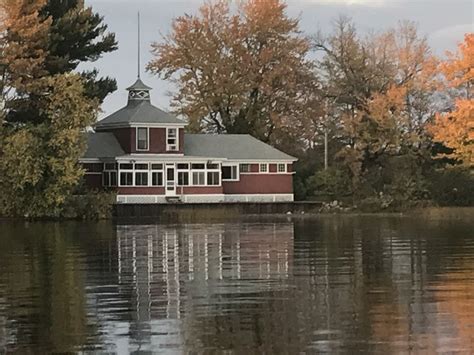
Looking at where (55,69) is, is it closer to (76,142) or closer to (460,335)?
(76,142)

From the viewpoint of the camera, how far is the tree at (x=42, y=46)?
5272cm

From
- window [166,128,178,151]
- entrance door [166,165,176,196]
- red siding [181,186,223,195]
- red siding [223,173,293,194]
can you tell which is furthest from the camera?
red siding [223,173,293,194]

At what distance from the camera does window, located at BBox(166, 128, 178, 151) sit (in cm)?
6353

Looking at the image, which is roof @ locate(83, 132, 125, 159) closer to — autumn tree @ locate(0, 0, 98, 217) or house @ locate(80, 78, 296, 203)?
house @ locate(80, 78, 296, 203)

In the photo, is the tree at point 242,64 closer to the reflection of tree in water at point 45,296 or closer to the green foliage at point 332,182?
the green foliage at point 332,182

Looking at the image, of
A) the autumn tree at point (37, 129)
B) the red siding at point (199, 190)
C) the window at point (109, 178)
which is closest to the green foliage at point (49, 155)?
the autumn tree at point (37, 129)

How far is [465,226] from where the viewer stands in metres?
41.1

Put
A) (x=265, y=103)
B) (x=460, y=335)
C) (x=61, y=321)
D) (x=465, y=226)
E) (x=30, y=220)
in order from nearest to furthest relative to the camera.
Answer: (x=460, y=335) → (x=61, y=321) → (x=465, y=226) → (x=30, y=220) → (x=265, y=103)

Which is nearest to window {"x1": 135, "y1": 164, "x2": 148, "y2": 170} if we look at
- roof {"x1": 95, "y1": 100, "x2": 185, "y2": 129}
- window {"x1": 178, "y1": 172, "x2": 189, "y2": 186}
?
window {"x1": 178, "y1": 172, "x2": 189, "y2": 186}

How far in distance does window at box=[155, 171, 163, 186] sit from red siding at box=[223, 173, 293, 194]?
4.71 meters

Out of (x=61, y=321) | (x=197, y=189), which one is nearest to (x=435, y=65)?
(x=197, y=189)

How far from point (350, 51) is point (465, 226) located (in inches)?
1022

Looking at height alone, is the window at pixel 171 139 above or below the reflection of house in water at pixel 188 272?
above

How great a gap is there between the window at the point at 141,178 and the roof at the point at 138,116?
3301 mm
